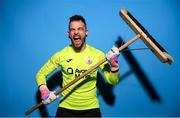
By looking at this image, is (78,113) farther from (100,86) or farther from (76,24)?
(76,24)

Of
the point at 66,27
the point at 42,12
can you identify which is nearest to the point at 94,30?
the point at 66,27

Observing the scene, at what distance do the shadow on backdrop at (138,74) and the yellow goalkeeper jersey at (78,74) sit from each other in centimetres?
28

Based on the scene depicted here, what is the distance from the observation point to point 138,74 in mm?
1873

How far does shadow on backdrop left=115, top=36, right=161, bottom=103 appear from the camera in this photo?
1.85m

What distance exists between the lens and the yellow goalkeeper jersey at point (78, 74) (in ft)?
5.14

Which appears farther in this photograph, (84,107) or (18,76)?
(18,76)

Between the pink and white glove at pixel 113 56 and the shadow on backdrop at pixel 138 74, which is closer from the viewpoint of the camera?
the pink and white glove at pixel 113 56

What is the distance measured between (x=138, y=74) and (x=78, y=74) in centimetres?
52

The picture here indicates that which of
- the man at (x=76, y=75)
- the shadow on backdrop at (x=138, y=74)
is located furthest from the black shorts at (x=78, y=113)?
the shadow on backdrop at (x=138, y=74)

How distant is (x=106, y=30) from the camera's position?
5.98 ft

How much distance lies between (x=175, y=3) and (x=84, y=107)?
3.08 feet

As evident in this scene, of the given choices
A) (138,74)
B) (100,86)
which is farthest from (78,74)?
(138,74)

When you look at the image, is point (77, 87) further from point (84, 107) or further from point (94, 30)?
point (94, 30)

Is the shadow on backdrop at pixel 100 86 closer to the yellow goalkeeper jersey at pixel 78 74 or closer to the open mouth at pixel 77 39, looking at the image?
the yellow goalkeeper jersey at pixel 78 74
